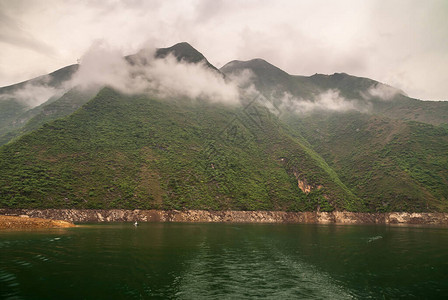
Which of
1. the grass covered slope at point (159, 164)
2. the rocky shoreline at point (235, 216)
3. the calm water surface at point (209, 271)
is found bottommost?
the rocky shoreline at point (235, 216)

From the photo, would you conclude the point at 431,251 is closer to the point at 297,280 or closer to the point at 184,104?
the point at 297,280

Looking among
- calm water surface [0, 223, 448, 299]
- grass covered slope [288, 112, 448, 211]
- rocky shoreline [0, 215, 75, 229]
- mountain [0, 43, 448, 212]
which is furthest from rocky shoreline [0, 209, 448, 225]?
calm water surface [0, 223, 448, 299]

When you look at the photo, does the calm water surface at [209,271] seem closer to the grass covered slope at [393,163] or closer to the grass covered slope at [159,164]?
the grass covered slope at [159,164]

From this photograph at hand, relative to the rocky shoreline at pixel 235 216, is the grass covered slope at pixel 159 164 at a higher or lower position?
higher

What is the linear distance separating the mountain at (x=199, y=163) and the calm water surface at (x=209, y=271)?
192 ft

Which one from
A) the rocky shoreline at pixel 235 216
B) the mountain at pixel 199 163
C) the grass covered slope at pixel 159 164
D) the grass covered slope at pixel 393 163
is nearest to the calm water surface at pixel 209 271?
the rocky shoreline at pixel 235 216

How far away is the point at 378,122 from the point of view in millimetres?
190250

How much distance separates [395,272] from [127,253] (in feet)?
98.8

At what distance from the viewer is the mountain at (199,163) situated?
3745 inches

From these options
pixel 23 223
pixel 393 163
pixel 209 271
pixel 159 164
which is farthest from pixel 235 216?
pixel 393 163

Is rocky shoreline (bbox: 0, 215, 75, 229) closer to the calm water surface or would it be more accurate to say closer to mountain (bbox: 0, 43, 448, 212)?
the calm water surface

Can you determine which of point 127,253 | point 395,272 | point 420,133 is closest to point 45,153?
point 127,253

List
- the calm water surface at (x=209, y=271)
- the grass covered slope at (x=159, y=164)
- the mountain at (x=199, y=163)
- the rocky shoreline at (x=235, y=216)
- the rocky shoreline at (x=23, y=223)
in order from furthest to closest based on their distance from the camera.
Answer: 1. the mountain at (x=199, y=163)
2. the grass covered slope at (x=159, y=164)
3. the rocky shoreline at (x=235, y=216)
4. the rocky shoreline at (x=23, y=223)
5. the calm water surface at (x=209, y=271)

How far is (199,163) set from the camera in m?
132
